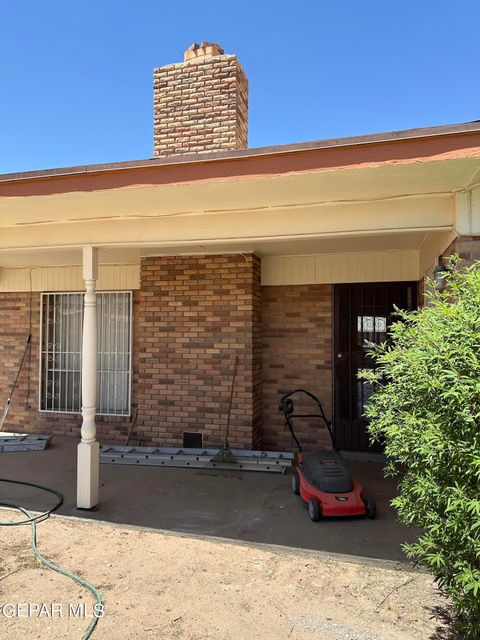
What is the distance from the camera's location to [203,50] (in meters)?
A: 8.12

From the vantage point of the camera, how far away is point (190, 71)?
8094 mm

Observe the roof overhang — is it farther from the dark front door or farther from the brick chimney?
the brick chimney

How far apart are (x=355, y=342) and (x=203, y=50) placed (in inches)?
227

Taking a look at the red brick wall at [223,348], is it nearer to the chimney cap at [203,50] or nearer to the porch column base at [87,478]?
the porch column base at [87,478]

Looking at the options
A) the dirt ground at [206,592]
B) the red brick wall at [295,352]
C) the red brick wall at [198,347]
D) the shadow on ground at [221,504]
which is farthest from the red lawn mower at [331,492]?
the red brick wall at [295,352]

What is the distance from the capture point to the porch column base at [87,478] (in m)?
4.70

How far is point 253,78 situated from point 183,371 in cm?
571

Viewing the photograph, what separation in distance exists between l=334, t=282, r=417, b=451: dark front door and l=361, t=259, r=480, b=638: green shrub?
421cm

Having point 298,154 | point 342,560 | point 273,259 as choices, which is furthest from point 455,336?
point 273,259

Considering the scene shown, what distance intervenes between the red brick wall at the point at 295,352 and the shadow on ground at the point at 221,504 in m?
1.08

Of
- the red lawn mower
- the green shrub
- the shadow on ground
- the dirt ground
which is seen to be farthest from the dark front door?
the green shrub

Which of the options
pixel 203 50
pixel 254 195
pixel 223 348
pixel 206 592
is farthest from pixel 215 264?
pixel 206 592

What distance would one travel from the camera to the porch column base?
15.4 feet

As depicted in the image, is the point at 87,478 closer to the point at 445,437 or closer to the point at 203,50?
the point at 445,437
